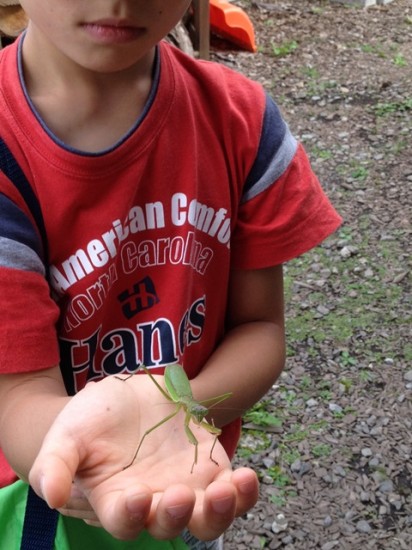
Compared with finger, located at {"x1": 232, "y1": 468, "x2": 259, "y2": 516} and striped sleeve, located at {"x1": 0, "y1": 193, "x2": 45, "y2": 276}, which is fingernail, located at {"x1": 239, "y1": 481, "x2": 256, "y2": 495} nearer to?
finger, located at {"x1": 232, "y1": 468, "x2": 259, "y2": 516}

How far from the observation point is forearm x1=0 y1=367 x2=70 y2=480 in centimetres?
75

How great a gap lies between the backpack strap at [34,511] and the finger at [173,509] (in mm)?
251

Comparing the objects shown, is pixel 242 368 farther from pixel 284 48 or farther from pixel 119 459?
pixel 284 48

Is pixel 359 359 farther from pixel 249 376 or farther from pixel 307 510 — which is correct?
pixel 249 376

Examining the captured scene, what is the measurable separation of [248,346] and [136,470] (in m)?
0.32

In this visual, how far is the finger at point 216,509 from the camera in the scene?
571mm

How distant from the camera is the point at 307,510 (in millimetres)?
1781

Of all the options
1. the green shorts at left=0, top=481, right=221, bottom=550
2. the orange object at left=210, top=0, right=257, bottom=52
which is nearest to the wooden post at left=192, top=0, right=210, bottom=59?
the orange object at left=210, top=0, right=257, bottom=52

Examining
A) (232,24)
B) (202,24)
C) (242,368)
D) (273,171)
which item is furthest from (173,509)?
(232,24)

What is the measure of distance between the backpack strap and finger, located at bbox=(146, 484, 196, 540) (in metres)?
0.25

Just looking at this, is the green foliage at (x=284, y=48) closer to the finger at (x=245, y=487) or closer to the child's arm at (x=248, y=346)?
the child's arm at (x=248, y=346)

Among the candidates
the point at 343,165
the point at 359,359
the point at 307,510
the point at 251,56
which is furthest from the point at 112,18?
the point at 251,56

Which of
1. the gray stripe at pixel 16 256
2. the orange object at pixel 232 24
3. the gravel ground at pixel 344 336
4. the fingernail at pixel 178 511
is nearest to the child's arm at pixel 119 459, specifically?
the fingernail at pixel 178 511

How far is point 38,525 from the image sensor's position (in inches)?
31.1
